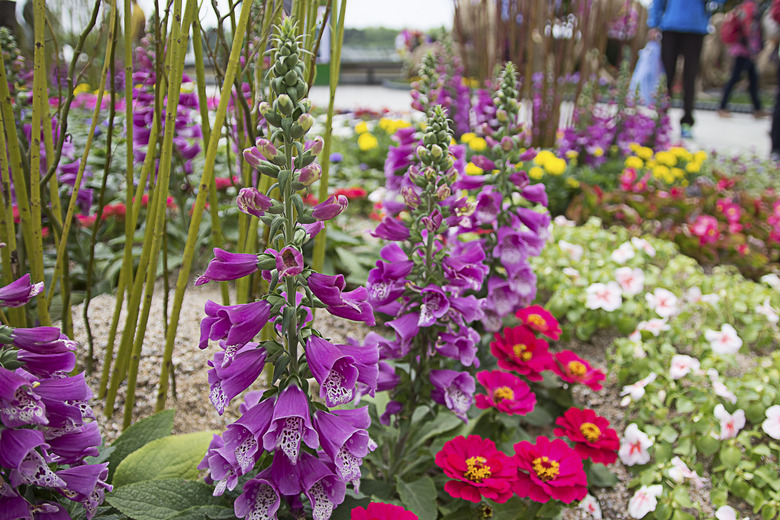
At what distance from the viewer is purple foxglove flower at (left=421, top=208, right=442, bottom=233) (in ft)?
4.28

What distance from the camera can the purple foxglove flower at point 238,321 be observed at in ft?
Result: 3.13

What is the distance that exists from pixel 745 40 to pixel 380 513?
37.2ft

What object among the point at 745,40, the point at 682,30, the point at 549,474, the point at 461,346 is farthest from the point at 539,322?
the point at 745,40

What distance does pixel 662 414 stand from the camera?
1838mm

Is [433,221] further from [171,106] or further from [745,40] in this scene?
[745,40]

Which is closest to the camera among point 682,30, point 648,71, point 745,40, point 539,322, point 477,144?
point 539,322

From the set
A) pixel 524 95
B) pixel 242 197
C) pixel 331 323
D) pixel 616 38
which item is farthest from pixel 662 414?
pixel 616 38

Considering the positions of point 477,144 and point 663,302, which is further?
point 477,144

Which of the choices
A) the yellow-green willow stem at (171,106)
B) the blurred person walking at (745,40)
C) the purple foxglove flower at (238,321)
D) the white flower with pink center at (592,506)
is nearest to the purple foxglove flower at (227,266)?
the purple foxglove flower at (238,321)

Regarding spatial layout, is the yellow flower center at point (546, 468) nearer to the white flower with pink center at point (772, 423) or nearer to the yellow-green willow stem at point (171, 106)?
the white flower with pink center at point (772, 423)

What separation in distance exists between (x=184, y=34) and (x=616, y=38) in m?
15.5

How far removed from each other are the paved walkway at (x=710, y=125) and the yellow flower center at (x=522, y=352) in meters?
6.90

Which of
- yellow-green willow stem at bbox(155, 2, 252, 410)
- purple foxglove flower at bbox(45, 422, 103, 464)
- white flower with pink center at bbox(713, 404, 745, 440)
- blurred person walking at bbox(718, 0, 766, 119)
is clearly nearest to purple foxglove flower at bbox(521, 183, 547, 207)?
white flower with pink center at bbox(713, 404, 745, 440)

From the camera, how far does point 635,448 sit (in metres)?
1.78
